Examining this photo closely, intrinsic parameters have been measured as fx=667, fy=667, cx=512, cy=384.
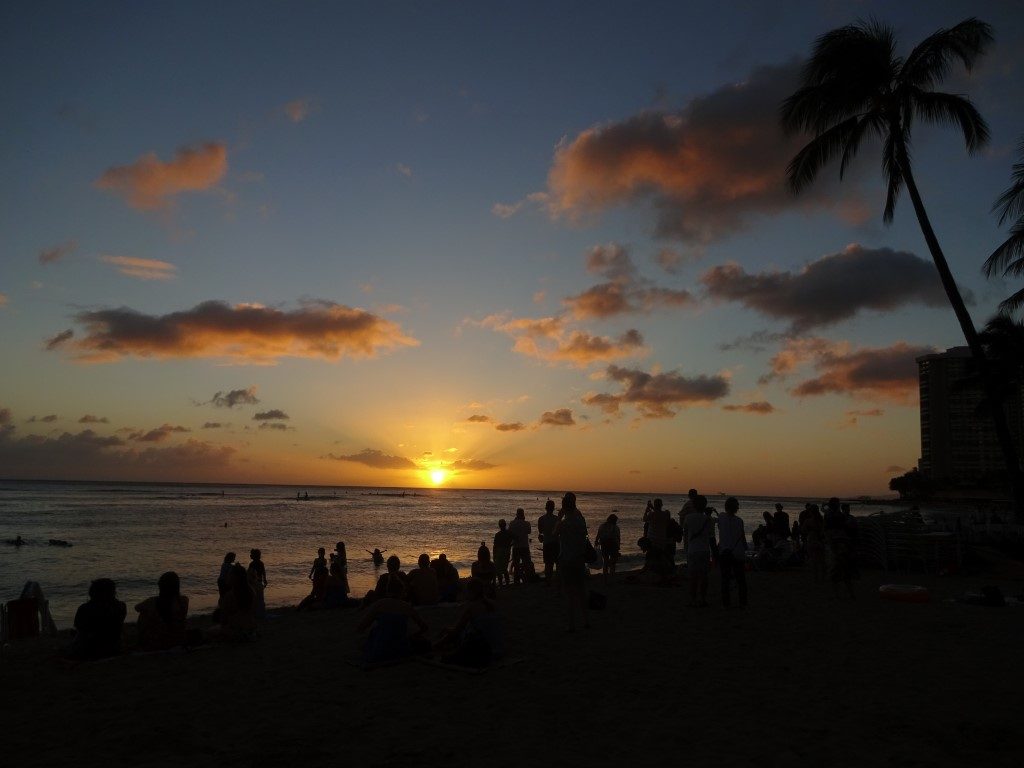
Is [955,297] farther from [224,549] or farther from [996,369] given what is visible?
[224,549]

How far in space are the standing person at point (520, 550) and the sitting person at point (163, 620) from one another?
787 cm

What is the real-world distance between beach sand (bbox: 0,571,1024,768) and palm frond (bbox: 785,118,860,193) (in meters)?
12.7

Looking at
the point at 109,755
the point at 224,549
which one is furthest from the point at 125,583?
the point at 109,755

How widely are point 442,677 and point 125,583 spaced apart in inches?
756

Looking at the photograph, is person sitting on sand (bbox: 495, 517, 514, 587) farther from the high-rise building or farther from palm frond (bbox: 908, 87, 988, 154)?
the high-rise building

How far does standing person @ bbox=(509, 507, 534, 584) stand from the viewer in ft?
51.3

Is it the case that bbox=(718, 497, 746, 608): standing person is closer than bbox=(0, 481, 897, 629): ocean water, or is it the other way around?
bbox=(718, 497, 746, 608): standing person

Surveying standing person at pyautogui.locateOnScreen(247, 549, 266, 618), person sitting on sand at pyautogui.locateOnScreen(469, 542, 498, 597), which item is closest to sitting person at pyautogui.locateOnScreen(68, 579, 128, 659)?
standing person at pyautogui.locateOnScreen(247, 549, 266, 618)

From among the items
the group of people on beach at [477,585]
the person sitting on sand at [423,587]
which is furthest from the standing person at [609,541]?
the person sitting on sand at [423,587]

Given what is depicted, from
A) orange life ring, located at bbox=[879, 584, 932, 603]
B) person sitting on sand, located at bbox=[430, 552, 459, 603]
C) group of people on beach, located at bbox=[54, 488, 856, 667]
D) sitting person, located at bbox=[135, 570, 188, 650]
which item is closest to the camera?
group of people on beach, located at bbox=[54, 488, 856, 667]

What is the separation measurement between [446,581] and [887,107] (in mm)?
16742

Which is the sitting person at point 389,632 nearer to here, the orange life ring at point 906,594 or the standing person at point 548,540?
the standing person at point 548,540

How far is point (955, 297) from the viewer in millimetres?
17438

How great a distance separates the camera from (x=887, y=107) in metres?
17.9
